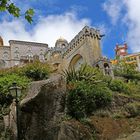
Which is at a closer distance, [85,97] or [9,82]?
[85,97]

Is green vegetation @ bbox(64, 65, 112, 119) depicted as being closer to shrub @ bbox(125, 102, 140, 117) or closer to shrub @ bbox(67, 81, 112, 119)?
shrub @ bbox(67, 81, 112, 119)

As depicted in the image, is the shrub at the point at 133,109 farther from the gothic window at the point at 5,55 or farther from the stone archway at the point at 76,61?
the gothic window at the point at 5,55

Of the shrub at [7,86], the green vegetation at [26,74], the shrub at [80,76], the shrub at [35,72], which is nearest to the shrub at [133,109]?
the shrub at [80,76]

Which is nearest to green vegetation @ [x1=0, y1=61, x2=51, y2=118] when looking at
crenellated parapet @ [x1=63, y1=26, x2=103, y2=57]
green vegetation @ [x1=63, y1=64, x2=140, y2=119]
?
green vegetation @ [x1=63, y1=64, x2=140, y2=119]

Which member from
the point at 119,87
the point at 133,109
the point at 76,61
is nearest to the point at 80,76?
the point at 119,87

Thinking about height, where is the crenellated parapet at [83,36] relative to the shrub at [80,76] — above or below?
above

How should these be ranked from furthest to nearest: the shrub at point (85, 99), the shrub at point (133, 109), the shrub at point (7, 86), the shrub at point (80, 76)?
the shrub at point (7, 86) < the shrub at point (80, 76) < the shrub at point (133, 109) < the shrub at point (85, 99)

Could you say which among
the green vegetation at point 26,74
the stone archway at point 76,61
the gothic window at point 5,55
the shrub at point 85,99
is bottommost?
the shrub at point 85,99

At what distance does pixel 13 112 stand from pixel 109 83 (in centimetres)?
731

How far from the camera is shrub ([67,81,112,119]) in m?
17.2

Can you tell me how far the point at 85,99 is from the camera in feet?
58.0

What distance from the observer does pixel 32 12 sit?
8.89 m

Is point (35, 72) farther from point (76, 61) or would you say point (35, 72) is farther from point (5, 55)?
point (5, 55)

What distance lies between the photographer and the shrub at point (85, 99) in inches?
677
